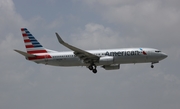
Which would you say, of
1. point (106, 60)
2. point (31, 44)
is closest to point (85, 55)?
point (106, 60)

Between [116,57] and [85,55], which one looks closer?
[116,57]

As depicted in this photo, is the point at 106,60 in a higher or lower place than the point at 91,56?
lower

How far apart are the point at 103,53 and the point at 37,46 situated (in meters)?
14.2

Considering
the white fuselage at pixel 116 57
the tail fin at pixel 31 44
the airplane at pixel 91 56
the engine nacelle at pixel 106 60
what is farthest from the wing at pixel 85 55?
the tail fin at pixel 31 44

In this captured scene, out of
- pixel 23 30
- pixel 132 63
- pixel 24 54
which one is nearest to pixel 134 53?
pixel 132 63

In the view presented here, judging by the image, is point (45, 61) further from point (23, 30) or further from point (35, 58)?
point (23, 30)

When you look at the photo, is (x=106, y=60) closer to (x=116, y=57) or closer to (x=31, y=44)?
(x=116, y=57)

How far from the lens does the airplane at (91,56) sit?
68.2 meters

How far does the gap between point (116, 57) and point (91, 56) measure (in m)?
4.74

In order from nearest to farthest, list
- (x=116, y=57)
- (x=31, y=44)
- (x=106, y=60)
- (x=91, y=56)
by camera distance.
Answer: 1. (x=116, y=57)
2. (x=106, y=60)
3. (x=91, y=56)
4. (x=31, y=44)

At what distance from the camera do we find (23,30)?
79.9m

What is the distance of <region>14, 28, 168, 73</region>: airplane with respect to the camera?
68.2 metres

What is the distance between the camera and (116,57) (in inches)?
2704

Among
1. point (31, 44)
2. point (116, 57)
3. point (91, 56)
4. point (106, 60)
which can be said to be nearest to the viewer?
point (116, 57)
